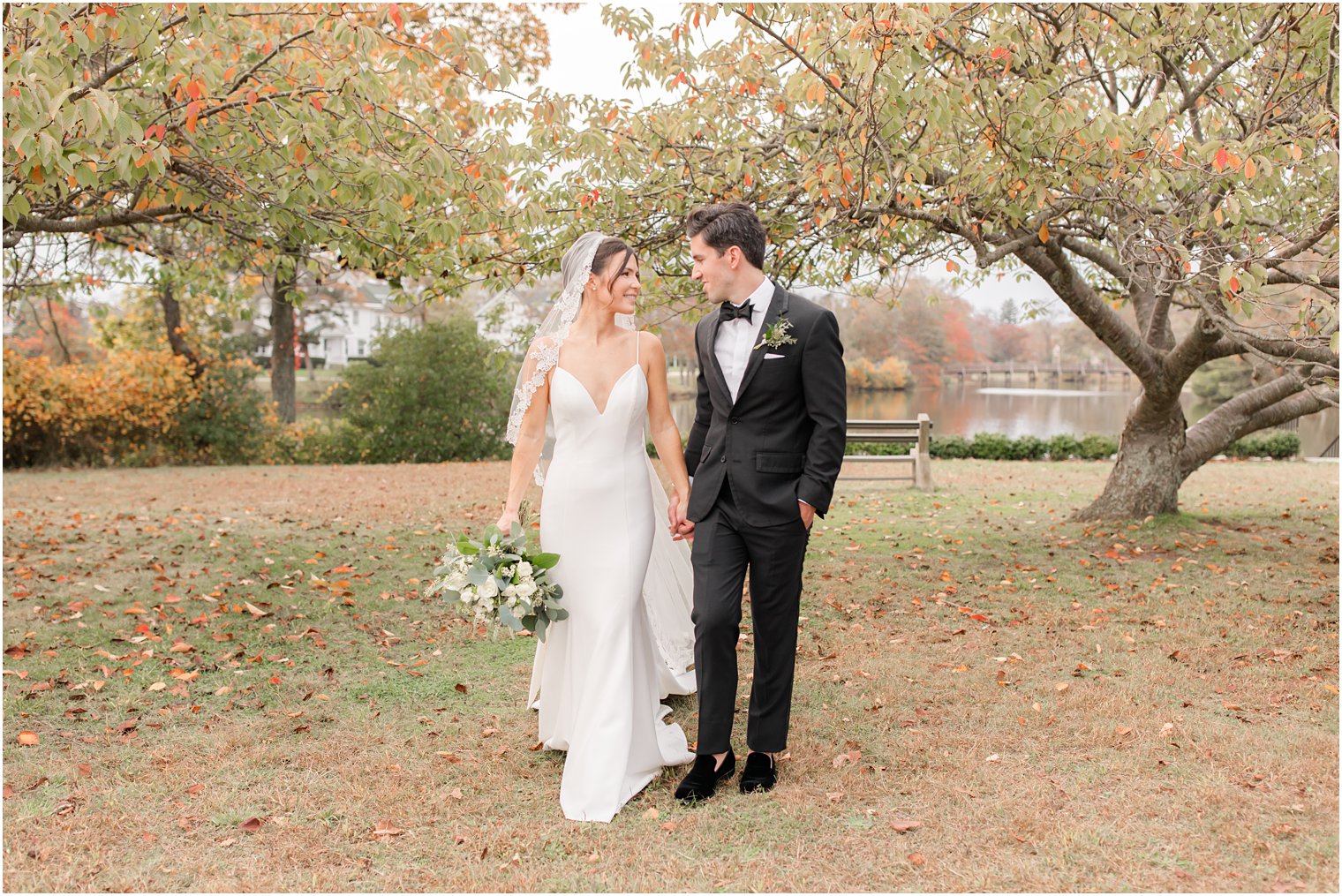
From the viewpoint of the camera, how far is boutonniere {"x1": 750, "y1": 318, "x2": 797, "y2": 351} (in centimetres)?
379

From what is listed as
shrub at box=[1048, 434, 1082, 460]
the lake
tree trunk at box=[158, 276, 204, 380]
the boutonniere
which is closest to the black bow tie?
the boutonniere

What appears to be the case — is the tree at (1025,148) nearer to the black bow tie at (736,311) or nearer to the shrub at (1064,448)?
the black bow tie at (736,311)

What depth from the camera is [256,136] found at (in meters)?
6.06

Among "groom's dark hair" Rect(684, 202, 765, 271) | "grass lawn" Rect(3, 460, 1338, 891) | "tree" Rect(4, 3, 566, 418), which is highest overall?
"tree" Rect(4, 3, 566, 418)

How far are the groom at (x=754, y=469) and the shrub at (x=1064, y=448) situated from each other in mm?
16671

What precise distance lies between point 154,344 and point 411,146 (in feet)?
46.6

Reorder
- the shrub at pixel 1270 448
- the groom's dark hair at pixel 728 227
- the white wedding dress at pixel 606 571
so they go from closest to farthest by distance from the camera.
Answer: the groom's dark hair at pixel 728 227
the white wedding dress at pixel 606 571
the shrub at pixel 1270 448

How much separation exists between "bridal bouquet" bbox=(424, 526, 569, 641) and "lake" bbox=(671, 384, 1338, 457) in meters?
21.1

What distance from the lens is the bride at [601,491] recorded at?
408cm

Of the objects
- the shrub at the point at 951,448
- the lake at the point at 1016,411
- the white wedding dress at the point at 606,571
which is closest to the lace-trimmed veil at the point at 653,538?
the white wedding dress at the point at 606,571

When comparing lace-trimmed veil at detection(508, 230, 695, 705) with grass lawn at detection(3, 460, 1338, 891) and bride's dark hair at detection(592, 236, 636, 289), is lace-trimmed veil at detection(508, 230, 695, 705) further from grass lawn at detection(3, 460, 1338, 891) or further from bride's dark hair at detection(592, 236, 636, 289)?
grass lawn at detection(3, 460, 1338, 891)

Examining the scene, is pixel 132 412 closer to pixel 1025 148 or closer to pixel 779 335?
pixel 1025 148

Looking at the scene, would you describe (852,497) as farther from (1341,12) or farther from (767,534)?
(767,534)

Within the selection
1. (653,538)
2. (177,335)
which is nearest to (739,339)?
(653,538)
